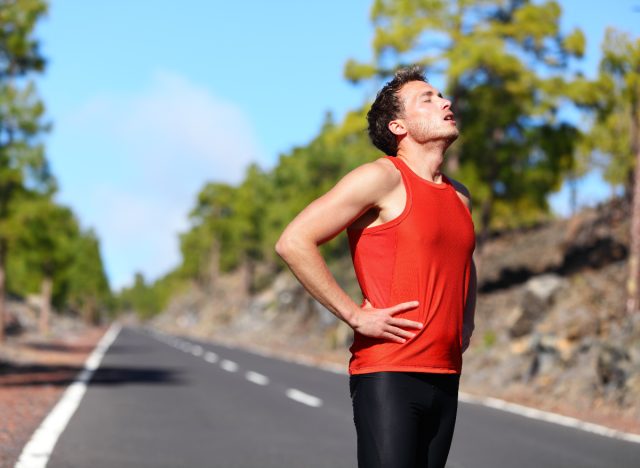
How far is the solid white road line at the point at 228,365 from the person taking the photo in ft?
69.6

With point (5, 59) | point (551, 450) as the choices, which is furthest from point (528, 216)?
point (551, 450)

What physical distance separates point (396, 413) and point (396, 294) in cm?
37

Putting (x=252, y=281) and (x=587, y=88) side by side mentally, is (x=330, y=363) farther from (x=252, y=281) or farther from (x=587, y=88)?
(x=252, y=281)

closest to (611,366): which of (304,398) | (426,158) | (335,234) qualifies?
(304,398)

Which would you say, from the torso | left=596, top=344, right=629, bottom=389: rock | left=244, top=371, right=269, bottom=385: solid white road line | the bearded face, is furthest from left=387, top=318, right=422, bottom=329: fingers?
left=244, top=371, right=269, bottom=385: solid white road line

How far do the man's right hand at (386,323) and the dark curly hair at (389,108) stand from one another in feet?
2.13

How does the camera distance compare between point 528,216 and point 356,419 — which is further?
point 528,216

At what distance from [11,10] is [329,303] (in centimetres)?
2465

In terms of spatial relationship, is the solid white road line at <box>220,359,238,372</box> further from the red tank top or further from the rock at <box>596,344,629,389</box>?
the red tank top

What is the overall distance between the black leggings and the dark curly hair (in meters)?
0.82

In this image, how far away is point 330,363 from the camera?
26922mm

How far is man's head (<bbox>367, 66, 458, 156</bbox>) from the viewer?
3236 mm

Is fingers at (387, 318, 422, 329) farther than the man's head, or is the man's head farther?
the man's head

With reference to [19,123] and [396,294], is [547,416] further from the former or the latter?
[19,123]
